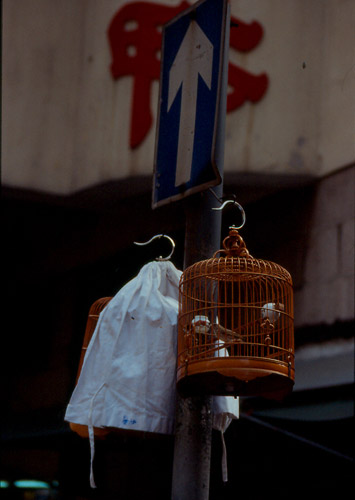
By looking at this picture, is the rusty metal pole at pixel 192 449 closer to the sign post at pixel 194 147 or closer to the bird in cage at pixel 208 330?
the sign post at pixel 194 147

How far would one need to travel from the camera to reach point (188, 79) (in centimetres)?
399

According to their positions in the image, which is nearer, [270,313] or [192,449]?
[192,449]

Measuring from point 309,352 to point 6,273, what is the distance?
6.01 meters

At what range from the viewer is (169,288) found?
4.01m

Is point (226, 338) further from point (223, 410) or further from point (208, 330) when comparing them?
point (223, 410)

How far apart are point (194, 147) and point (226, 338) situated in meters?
0.91

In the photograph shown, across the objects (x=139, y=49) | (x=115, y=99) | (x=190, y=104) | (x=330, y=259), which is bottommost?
(x=190, y=104)

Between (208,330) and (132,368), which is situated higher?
(208,330)

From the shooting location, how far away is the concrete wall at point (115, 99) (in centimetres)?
789

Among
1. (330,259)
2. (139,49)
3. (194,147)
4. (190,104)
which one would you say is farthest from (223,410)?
(139,49)

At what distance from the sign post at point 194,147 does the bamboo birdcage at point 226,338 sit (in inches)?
5.5

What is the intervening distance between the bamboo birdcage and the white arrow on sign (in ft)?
1.33

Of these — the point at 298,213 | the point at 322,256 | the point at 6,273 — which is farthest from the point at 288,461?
the point at 6,273

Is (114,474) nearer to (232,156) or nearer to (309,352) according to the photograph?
(309,352)
